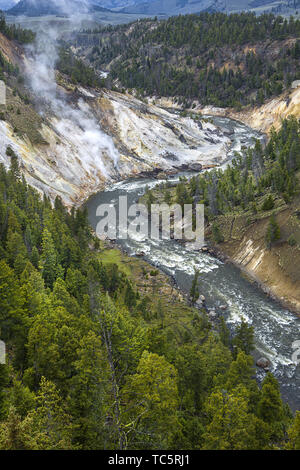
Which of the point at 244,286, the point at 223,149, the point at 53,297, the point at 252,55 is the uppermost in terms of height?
the point at 252,55

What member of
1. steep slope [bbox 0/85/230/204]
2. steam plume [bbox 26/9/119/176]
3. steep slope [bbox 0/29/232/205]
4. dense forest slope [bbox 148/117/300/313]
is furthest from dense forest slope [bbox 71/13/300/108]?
dense forest slope [bbox 148/117/300/313]

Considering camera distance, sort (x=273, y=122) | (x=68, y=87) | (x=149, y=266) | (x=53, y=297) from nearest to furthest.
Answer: (x=53, y=297) < (x=149, y=266) < (x=68, y=87) < (x=273, y=122)

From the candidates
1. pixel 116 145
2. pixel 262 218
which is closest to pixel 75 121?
pixel 116 145

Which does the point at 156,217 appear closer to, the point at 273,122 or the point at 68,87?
the point at 68,87

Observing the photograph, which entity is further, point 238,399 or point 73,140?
point 73,140

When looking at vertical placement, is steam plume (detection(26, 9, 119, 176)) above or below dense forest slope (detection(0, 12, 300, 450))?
above

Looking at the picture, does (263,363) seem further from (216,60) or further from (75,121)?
(216,60)

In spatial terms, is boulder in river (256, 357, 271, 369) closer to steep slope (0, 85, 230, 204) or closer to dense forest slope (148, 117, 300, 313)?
dense forest slope (148, 117, 300, 313)

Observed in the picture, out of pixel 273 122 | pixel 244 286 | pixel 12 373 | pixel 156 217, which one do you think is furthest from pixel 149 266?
pixel 273 122
